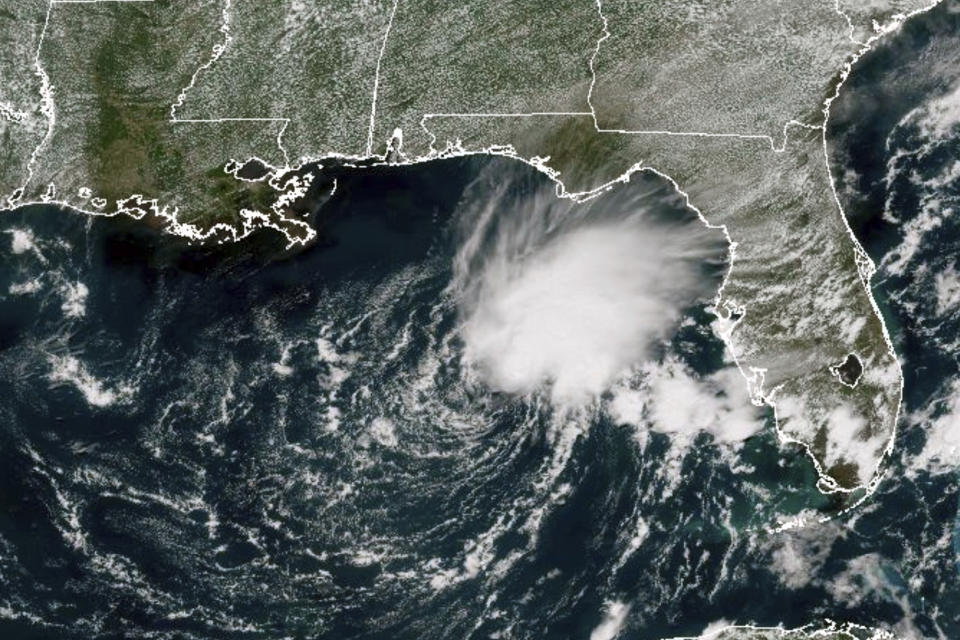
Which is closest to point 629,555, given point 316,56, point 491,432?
point 491,432

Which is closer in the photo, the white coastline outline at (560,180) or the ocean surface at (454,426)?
the ocean surface at (454,426)

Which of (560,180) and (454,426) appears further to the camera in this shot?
(560,180)

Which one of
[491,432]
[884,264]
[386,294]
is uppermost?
[884,264]

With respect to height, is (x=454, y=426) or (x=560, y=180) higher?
(x=560, y=180)

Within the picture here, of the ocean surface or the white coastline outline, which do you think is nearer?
the ocean surface

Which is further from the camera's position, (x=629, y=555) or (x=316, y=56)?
(x=316, y=56)

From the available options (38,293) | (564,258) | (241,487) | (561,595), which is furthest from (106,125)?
(561,595)

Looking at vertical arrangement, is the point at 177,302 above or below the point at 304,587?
above

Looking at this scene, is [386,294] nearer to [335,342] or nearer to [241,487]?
[335,342]
